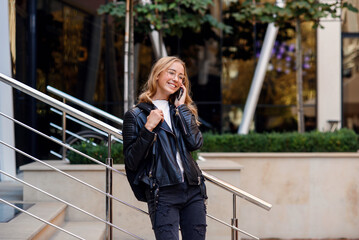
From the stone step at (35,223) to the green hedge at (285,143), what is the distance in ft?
12.1

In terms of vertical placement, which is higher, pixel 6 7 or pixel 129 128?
pixel 6 7

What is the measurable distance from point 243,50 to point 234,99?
4.67 ft

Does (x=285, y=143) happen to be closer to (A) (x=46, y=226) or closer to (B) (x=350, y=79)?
(A) (x=46, y=226)

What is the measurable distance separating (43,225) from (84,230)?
0.73m

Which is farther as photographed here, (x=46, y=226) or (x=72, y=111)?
(x=46, y=226)

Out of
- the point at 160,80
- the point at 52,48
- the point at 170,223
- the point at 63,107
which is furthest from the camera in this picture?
the point at 52,48

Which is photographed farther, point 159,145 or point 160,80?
point 160,80

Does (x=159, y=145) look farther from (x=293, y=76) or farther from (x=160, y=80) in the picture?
(x=293, y=76)

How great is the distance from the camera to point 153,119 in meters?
3.09

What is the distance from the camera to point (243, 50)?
45.9ft

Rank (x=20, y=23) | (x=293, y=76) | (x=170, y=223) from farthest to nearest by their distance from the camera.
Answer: (x=293, y=76) < (x=20, y=23) < (x=170, y=223)

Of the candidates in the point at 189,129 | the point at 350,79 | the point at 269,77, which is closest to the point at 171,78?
the point at 189,129

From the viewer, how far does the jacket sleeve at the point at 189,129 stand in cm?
322

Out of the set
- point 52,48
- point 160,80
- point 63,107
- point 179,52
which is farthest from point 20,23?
point 160,80
